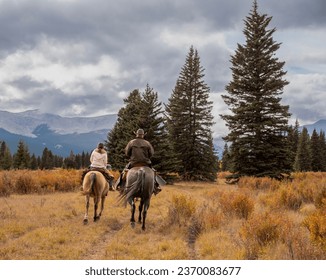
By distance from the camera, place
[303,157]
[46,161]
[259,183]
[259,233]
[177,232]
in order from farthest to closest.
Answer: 1. [46,161]
2. [303,157]
3. [259,183]
4. [177,232]
5. [259,233]

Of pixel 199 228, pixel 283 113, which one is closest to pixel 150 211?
pixel 199 228

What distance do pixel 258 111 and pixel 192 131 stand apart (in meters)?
10.4

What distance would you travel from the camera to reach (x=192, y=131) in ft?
113

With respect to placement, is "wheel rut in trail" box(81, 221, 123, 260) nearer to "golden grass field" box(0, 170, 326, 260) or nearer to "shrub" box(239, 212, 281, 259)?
"golden grass field" box(0, 170, 326, 260)

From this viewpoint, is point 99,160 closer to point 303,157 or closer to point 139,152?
point 139,152

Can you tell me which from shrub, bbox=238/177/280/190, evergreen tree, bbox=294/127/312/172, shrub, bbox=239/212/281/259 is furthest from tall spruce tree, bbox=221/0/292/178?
evergreen tree, bbox=294/127/312/172

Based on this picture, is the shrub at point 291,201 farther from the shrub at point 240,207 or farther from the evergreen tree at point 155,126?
the evergreen tree at point 155,126

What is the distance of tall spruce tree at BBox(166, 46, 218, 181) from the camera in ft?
112

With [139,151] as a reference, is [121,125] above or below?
above

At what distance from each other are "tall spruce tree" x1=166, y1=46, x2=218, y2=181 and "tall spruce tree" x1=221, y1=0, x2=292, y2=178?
845 cm

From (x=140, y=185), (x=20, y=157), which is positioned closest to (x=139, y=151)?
(x=140, y=185)

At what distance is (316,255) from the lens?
5906 millimetres

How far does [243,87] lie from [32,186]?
56.6 ft
